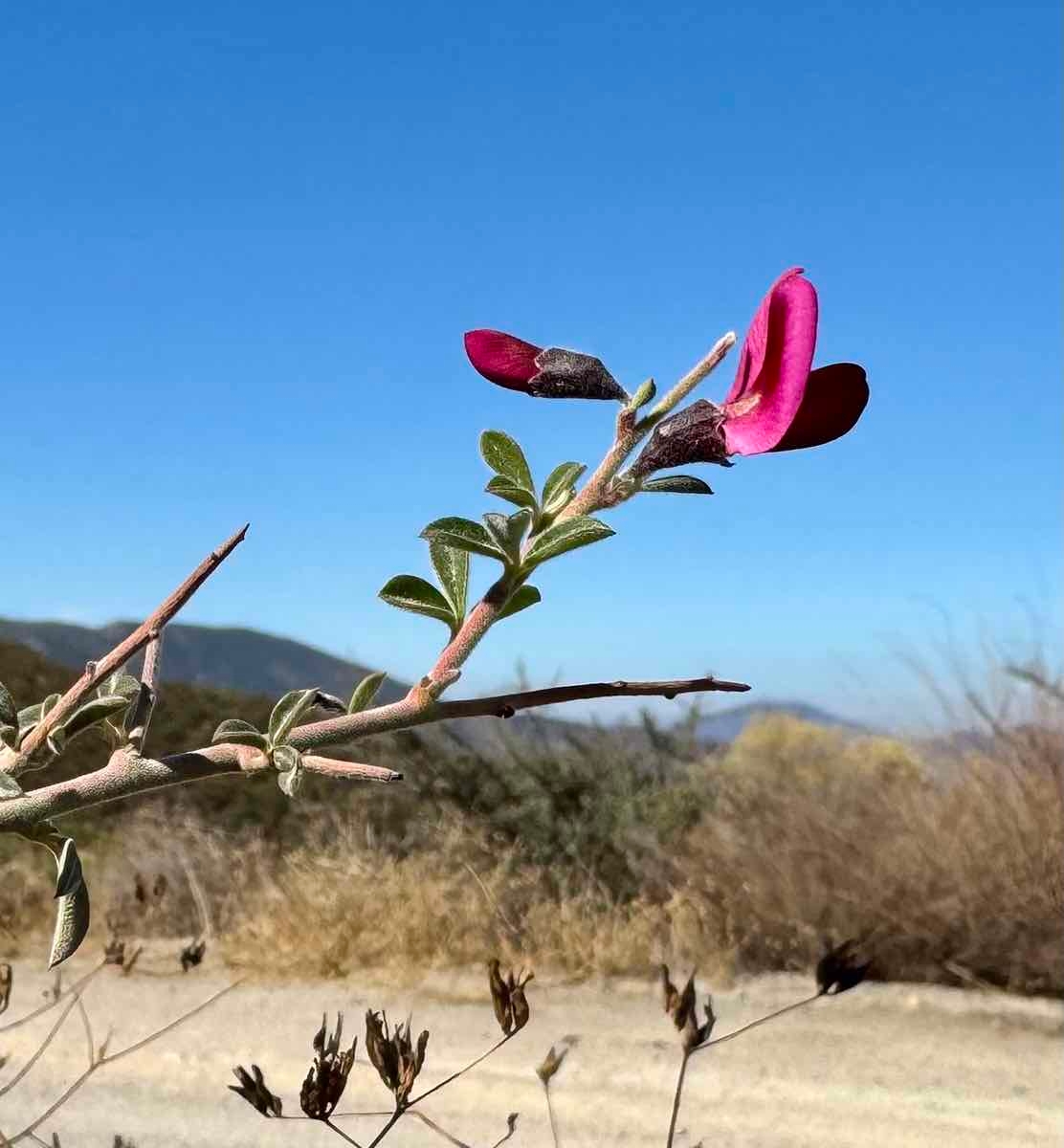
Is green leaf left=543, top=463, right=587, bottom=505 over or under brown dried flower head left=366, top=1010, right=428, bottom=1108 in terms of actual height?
over

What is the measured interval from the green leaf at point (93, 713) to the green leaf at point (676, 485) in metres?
0.26

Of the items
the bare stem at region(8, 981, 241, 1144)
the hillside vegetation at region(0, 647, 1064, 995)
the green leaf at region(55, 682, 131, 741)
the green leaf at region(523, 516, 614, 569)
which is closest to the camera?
the green leaf at region(523, 516, 614, 569)

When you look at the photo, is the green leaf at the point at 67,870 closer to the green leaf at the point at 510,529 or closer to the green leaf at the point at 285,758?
the green leaf at the point at 285,758

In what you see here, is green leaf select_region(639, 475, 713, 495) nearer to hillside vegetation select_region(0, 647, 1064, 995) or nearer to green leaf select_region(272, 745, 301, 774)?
green leaf select_region(272, 745, 301, 774)

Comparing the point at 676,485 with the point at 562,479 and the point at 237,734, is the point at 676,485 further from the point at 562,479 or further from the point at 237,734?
the point at 237,734

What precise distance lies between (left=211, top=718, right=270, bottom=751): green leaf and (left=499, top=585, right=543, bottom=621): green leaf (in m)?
0.12

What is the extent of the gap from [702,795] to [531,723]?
2.88ft

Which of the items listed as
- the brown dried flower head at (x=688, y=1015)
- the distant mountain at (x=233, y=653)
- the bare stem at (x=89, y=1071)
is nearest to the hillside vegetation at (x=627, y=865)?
the bare stem at (x=89, y=1071)

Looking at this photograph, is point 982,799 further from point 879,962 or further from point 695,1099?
point 695,1099

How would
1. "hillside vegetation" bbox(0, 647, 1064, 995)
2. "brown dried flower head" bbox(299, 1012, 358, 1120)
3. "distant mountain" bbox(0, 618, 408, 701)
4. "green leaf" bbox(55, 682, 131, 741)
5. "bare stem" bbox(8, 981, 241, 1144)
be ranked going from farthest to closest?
"distant mountain" bbox(0, 618, 408, 701) < "hillside vegetation" bbox(0, 647, 1064, 995) < "bare stem" bbox(8, 981, 241, 1144) < "brown dried flower head" bbox(299, 1012, 358, 1120) < "green leaf" bbox(55, 682, 131, 741)

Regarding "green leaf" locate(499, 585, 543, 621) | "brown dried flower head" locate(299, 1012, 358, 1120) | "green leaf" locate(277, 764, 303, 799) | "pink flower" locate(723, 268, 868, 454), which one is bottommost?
"brown dried flower head" locate(299, 1012, 358, 1120)

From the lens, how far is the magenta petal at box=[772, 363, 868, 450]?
0.50 m

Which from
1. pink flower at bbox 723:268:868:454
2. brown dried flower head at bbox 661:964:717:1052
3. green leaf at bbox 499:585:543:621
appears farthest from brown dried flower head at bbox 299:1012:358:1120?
pink flower at bbox 723:268:868:454

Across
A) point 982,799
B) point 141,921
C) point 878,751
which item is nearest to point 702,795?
point 982,799
